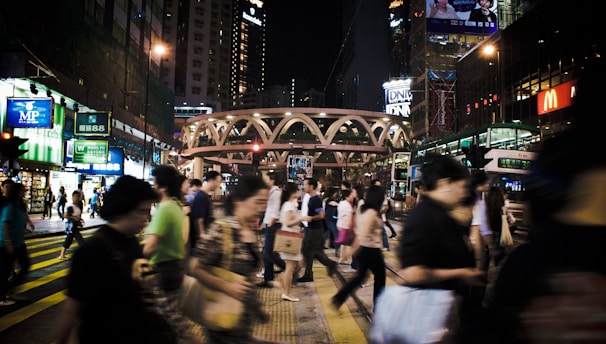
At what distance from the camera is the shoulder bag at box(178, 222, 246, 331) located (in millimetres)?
2572

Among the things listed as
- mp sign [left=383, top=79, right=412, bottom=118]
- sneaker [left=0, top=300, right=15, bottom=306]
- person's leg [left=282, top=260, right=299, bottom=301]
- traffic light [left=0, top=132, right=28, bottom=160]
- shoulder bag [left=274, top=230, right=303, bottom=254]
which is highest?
mp sign [left=383, top=79, right=412, bottom=118]

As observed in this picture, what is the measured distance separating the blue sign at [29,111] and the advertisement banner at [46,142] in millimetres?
2699

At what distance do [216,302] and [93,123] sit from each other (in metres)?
22.2

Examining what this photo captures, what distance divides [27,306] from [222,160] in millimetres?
67422

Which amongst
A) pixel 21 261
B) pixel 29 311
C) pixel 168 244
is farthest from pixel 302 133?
pixel 168 244

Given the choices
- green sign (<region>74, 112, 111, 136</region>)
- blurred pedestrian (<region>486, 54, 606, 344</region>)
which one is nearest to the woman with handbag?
blurred pedestrian (<region>486, 54, 606, 344</region>)

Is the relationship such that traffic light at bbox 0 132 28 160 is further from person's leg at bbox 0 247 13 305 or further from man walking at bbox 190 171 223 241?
man walking at bbox 190 171 223 241

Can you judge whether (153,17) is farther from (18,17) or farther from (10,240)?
(10,240)

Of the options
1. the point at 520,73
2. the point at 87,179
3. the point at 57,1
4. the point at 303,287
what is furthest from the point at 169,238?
the point at 520,73

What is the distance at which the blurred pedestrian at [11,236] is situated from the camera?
6.17m

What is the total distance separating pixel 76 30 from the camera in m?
27.0

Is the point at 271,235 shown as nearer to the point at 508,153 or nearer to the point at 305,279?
the point at 305,279

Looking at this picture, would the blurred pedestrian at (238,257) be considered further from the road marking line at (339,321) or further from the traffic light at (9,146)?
the traffic light at (9,146)

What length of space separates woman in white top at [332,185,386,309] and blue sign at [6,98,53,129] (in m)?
16.7
